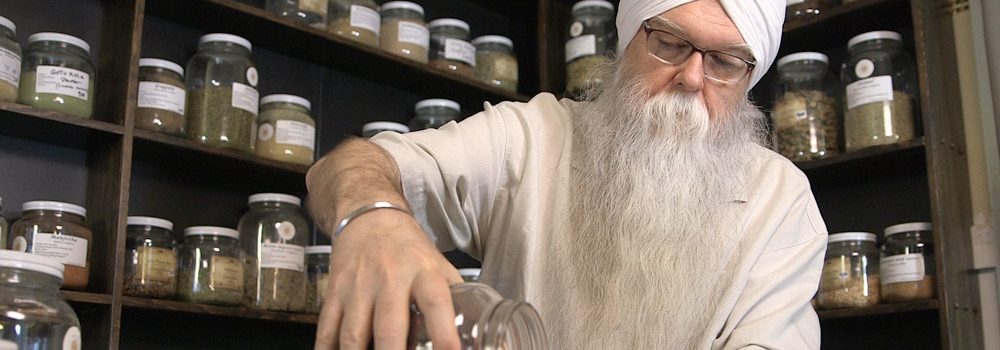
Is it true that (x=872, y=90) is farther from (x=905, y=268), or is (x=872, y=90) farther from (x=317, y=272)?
(x=317, y=272)

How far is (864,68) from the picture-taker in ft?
6.41

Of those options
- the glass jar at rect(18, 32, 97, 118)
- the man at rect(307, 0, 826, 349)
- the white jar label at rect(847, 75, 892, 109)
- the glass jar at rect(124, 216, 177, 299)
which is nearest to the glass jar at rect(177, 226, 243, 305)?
the glass jar at rect(124, 216, 177, 299)

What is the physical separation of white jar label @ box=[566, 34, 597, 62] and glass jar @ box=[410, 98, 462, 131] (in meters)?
0.30

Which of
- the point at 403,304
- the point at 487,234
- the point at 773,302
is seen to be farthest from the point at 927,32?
the point at 403,304

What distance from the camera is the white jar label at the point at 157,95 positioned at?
178 centimetres

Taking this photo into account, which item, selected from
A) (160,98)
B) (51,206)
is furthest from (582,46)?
(51,206)

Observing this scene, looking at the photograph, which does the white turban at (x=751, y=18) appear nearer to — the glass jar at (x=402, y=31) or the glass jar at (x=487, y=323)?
the glass jar at (x=487, y=323)

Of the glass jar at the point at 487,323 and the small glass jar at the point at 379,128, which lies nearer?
the glass jar at the point at 487,323

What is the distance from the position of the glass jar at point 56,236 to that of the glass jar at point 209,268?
0.59 ft

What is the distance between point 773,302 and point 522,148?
33 centimetres

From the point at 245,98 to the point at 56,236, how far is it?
419 millimetres

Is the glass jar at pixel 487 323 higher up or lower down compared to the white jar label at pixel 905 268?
lower down

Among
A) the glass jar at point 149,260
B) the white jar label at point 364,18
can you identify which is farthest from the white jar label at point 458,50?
the glass jar at point 149,260

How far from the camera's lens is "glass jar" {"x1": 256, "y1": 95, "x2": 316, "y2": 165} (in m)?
1.95
